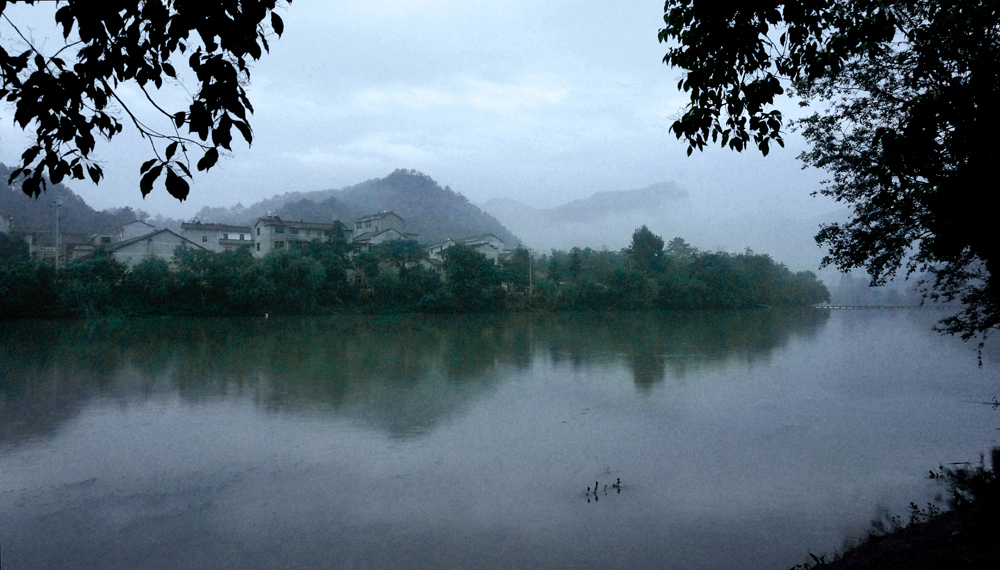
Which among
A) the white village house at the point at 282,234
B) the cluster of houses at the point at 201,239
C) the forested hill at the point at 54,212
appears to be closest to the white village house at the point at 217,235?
the cluster of houses at the point at 201,239

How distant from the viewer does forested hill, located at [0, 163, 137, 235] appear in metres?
33.9

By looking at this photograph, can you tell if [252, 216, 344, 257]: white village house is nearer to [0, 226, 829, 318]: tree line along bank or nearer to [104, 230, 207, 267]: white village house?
[0, 226, 829, 318]: tree line along bank

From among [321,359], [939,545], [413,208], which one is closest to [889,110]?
[939,545]

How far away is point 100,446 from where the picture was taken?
7156 mm

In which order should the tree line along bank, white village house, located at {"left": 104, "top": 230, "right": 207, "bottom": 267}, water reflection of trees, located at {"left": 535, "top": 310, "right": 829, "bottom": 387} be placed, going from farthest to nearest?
1. white village house, located at {"left": 104, "top": 230, "right": 207, "bottom": 267}
2. the tree line along bank
3. water reflection of trees, located at {"left": 535, "top": 310, "right": 829, "bottom": 387}

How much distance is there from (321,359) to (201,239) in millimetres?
26445

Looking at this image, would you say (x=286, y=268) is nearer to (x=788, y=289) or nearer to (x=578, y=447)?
(x=578, y=447)

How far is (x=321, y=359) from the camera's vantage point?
14648mm

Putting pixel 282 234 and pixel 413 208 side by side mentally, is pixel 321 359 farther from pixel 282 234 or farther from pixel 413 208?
pixel 413 208

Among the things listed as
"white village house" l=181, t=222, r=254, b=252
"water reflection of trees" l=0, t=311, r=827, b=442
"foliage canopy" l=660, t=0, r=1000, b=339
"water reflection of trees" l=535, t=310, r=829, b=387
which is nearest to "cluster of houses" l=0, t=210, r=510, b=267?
"white village house" l=181, t=222, r=254, b=252

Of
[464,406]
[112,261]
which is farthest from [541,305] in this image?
[464,406]

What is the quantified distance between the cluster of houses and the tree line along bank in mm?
1610

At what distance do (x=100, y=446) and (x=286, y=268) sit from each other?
23.2 meters

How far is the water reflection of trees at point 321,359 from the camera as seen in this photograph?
31.3ft
